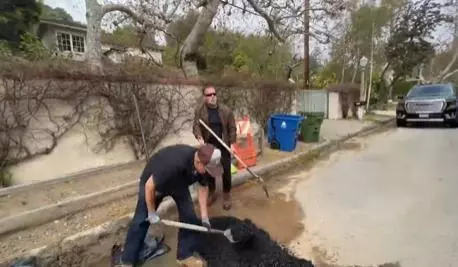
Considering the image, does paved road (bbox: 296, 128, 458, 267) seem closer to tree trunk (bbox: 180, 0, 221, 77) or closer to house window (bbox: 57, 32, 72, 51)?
tree trunk (bbox: 180, 0, 221, 77)

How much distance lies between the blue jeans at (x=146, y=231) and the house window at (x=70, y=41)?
2305cm

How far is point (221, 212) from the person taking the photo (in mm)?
4527

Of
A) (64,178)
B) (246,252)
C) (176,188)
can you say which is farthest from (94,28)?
(246,252)

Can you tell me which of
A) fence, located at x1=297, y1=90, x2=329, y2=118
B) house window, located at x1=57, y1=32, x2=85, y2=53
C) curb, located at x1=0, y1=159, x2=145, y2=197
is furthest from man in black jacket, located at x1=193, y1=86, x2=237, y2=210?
house window, located at x1=57, y1=32, x2=85, y2=53

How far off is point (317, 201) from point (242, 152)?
2023 millimetres

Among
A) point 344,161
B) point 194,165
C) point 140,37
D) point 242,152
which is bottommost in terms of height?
point 344,161

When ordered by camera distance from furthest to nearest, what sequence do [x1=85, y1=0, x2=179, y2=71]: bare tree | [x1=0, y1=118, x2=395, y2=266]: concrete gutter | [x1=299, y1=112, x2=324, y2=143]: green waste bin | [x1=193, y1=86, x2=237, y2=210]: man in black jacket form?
1. [x1=299, y1=112, x2=324, y2=143]: green waste bin
2. [x1=85, y1=0, x2=179, y2=71]: bare tree
3. [x1=193, y1=86, x2=237, y2=210]: man in black jacket
4. [x1=0, y1=118, x2=395, y2=266]: concrete gutter

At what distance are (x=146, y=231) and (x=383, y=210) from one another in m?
3.14

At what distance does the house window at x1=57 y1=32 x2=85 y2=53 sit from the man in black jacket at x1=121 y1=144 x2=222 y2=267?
75.7ft

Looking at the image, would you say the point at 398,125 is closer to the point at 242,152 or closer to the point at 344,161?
the point at 344,161

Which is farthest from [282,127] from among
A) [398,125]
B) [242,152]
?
[398,125]

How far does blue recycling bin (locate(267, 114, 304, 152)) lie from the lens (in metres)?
8.17

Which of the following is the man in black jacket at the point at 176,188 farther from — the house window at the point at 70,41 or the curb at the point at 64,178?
the house window at the point at 70,41

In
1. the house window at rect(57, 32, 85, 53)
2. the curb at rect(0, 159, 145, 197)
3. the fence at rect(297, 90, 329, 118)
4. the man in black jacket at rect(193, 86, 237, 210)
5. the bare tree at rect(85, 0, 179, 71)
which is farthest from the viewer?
the house window at rect(57, 32, 85, 53)
